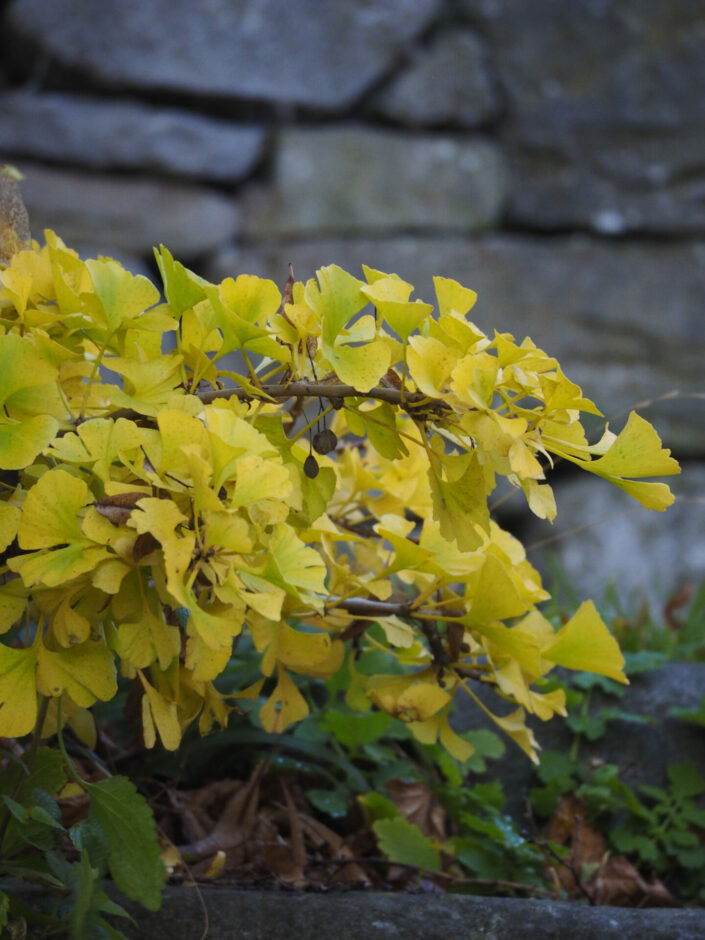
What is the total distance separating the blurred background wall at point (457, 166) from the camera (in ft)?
8.71

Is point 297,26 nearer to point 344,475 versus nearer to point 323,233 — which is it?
point 323,233

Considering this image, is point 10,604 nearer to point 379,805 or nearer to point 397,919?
point 397,919

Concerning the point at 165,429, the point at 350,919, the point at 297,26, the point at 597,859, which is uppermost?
the point at 165,429

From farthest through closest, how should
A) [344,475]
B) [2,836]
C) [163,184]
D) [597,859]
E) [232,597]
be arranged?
[163,184]
[597,859]
[344,475]
[2,836]
[232,597]

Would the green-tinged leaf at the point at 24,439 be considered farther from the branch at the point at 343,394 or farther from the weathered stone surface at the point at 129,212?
the weathered stone surface at the point at 129,212

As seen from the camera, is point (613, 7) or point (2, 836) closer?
point (2, 836)

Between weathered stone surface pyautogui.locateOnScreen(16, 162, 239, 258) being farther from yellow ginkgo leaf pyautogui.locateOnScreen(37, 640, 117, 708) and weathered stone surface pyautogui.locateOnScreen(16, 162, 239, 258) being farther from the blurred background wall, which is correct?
yellow ginkgo leaf pyautogui.locateOnScreen(37, 640, 117, 708)

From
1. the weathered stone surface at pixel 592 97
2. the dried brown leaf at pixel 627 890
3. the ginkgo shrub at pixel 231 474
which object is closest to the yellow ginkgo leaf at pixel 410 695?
the ginkgo shrub at pixel 231 474

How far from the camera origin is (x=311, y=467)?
618 millimetres

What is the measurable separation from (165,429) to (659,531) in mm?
2491

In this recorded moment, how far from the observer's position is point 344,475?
2.84ft

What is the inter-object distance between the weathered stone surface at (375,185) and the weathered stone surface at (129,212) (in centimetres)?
12

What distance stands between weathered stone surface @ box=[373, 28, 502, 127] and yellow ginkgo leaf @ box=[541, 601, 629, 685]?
2476mm

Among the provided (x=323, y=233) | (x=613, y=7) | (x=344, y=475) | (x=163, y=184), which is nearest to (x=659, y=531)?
(x=323, y=233)
